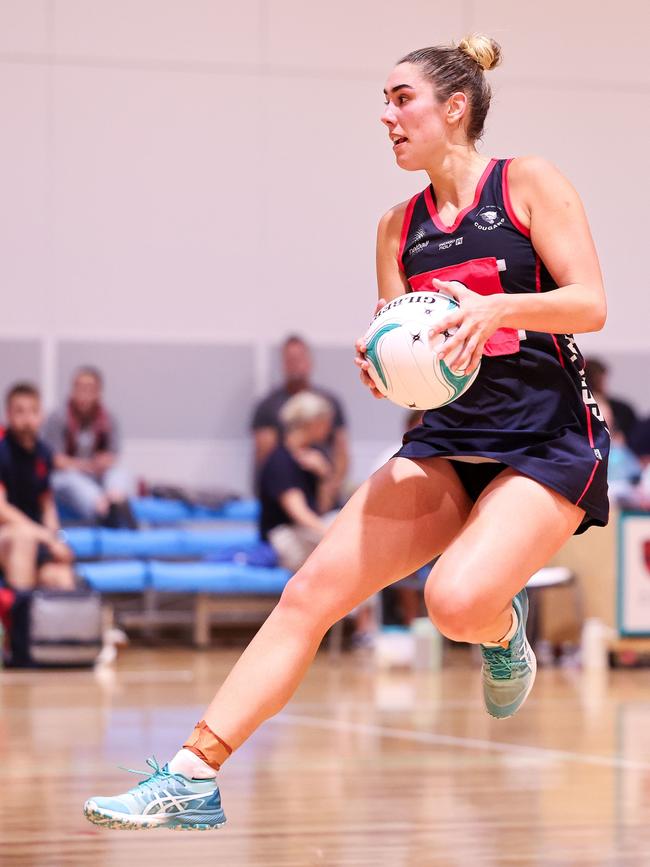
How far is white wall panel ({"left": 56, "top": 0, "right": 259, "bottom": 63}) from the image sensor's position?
10930 mm

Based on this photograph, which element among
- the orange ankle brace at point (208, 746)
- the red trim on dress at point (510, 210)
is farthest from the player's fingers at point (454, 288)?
the orange ankle brace at point (208, 746)

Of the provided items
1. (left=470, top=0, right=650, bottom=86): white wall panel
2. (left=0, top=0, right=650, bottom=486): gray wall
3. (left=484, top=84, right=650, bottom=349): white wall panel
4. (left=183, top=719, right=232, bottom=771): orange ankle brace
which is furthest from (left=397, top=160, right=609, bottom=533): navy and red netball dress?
(left=470, top=0, right=650, bottom=86): white wall panel

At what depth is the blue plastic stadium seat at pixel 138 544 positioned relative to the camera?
371 inches

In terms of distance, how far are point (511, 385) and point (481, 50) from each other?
2.43ft

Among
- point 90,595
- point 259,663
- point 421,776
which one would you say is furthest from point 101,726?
point 259,663

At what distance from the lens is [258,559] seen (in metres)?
9.23

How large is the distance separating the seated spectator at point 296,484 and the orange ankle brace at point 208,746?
576cm

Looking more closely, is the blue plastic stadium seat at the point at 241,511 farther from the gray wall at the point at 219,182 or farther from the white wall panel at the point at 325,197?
the white wall panel at the point at 325,197

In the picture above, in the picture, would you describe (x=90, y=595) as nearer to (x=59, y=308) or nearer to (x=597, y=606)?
(x=597, y=606)

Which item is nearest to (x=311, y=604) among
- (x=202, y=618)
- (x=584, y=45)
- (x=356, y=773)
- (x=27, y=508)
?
(x=356, y=773)

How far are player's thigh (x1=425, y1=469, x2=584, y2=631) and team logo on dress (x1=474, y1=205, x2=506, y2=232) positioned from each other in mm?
517

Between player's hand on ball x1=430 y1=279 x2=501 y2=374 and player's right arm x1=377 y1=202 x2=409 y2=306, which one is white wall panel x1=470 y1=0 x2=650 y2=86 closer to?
player's right arm x1=377 y1=202 x2=409 y2=306

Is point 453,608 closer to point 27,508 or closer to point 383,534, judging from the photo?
point 383,534

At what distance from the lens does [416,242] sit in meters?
3.17
